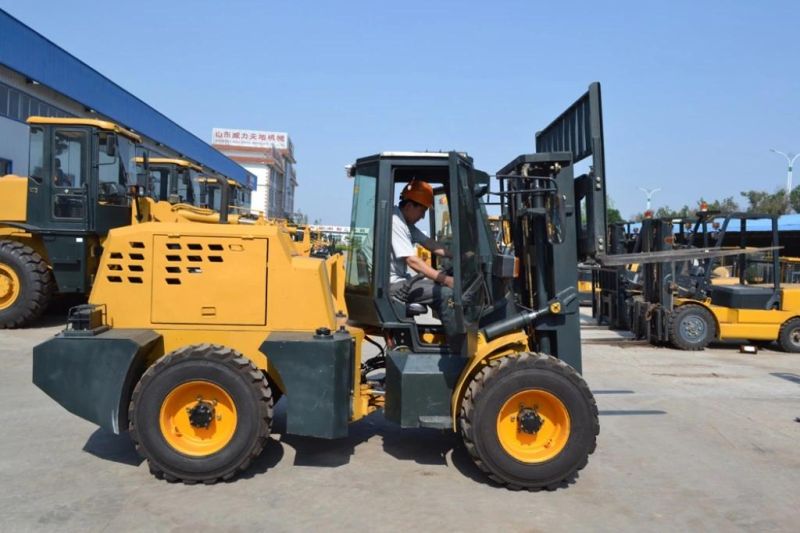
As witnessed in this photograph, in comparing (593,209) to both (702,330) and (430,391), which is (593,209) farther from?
(702,330)

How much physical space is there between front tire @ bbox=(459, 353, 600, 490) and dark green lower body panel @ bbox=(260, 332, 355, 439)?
924 millimetres

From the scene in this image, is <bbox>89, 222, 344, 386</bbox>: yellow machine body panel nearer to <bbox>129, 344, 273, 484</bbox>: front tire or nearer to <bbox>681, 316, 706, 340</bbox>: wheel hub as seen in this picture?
<bbox>129, 344, 273, 484</bbox>: front tire

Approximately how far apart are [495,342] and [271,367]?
169 cm

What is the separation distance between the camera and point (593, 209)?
473cm

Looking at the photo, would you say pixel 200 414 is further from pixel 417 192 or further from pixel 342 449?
pixel 417 192

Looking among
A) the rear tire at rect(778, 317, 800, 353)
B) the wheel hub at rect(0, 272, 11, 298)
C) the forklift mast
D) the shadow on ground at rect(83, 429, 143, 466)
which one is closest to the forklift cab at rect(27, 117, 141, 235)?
the wheel hub at rect(0, 272, 11, 298)

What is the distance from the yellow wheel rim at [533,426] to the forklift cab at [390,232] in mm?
585

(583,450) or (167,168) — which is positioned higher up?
(167,168)

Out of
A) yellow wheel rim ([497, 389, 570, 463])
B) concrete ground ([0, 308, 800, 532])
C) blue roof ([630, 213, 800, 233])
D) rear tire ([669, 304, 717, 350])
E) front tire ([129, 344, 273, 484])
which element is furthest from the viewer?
blue roof ([630, 213, 800, 233])

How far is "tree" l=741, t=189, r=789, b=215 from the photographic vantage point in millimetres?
48969

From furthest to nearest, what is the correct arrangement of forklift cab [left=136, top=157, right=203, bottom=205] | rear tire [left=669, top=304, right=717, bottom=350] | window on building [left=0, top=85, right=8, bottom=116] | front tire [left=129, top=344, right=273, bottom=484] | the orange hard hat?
1. window on building [left=0, top=85, right=8, bottom=116]
2. forklift cab [left=136, top=157, right=203, bottom=205]
3. rear tire [left=669, top=304, right=717, bottom=350]
4. the orange hard hat
5. front tire [left=129, top=344, right=273, bottom=484]

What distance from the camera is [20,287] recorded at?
33.8ft

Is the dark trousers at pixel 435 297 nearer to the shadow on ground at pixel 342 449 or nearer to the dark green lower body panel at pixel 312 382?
the dark green lower body panel at pixel 312 382

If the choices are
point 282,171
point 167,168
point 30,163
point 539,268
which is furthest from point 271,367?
point 282,171
